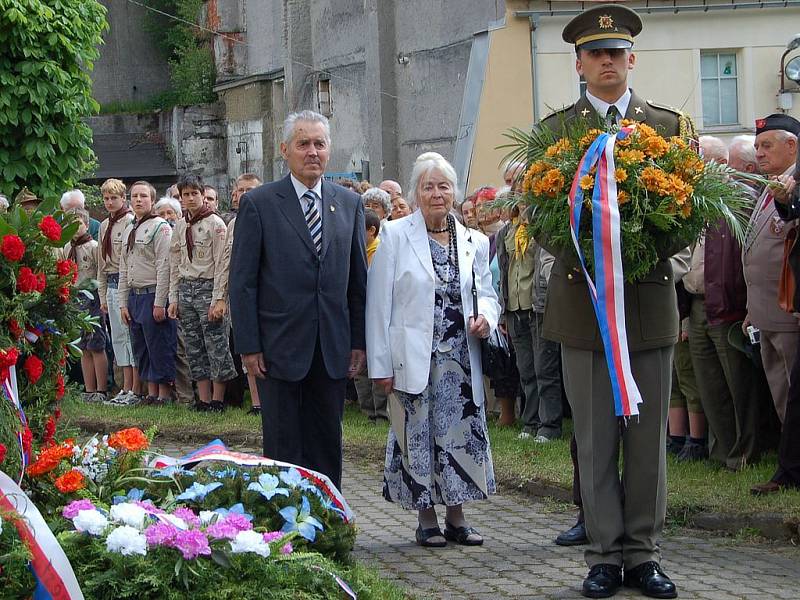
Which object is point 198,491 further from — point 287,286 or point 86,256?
point 86,256

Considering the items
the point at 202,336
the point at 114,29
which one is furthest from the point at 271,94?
the point at 202,336

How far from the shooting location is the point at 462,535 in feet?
24.0

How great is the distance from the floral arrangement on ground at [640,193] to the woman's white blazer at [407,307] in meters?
1.29

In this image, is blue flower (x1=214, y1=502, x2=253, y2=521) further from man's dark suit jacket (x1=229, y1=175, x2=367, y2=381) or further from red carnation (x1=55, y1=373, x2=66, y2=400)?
man's dark suit jacket (x1=229, y1=175, x2=367, y2=381)

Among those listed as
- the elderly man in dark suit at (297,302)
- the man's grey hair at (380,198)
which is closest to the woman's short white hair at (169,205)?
the man's grey hair at (380,198)

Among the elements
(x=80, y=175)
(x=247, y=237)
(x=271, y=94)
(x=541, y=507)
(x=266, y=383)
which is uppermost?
(x=271, y=94)

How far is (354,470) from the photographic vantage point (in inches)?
390

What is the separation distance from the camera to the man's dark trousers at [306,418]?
685 cm

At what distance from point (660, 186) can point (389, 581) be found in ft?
7.43

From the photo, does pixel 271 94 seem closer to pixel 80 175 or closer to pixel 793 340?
pixel 80 175

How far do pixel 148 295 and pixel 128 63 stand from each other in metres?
31.6

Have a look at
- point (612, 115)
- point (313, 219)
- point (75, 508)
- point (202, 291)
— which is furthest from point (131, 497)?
point (202, 291)

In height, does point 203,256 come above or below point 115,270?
above

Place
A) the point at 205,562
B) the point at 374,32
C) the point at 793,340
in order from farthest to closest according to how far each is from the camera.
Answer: the point at 374,32, the point at 793,340, the point at 205,562
